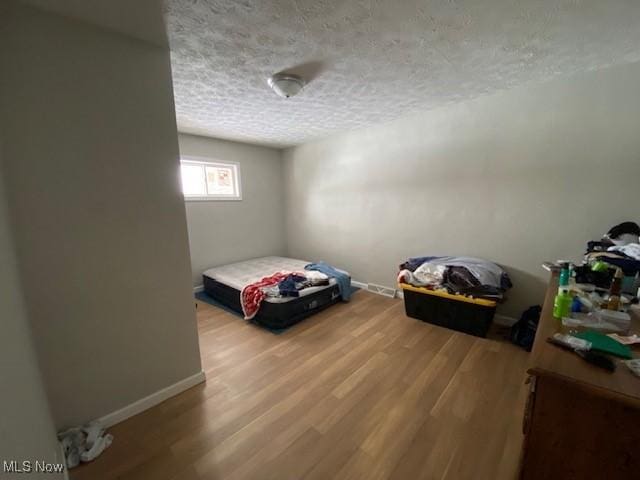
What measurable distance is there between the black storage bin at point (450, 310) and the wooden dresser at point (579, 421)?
1512mm

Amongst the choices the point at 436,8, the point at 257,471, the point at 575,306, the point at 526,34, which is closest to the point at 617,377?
the point at 575,306

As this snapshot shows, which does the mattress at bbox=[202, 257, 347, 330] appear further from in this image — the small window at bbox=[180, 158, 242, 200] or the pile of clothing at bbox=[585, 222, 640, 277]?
the pile of clothing at bbox=[585, 222, 640, 277]

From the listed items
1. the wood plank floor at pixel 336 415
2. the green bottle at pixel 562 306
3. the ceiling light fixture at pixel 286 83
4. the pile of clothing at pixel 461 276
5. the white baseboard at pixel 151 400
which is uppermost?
the ceiling light fixture at pixel 286 83

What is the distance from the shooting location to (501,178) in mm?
2475

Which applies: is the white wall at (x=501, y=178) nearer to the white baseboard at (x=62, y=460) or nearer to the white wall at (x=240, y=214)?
the white wall at (x=240, y=214)

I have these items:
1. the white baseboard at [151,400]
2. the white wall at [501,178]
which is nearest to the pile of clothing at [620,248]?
the white wall at [501,178]

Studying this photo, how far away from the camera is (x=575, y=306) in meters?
1.24

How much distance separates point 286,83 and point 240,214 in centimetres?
264

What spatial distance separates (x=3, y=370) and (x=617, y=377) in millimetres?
1953

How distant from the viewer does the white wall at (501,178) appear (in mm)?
1981

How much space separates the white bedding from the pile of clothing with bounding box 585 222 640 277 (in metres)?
2.39

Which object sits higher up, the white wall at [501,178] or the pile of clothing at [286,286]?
the white wall at [501,178]

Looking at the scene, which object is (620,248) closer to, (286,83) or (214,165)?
(286,83)

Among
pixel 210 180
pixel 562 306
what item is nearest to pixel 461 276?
pixel 562 306
